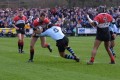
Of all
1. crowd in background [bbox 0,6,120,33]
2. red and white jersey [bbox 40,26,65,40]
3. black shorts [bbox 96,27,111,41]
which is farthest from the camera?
crowd in background [bbox 0,6,120,33]

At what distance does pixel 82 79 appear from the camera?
1262cm

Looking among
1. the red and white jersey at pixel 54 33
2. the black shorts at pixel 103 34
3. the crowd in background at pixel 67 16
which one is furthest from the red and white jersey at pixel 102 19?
the crowd in background at pixel 67 16

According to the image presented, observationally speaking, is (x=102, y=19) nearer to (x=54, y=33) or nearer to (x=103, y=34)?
(x=103, y=34)

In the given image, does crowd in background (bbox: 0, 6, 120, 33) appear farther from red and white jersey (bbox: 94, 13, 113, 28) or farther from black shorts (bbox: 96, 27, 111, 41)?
red and white jersey (bbox: 94, 13, 113, 28)

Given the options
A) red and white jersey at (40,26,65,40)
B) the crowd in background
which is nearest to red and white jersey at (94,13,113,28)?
red and white jersey at (40,26,65,40)

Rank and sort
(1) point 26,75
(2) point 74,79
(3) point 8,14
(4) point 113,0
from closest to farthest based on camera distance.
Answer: (2) point 74,79 < (1) point 26,75 < (3) point 8,14 < (4) point 113,0

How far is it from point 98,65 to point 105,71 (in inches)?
75.5

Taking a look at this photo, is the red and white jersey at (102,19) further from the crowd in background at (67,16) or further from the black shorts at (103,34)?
the crowd in background at (67,16)

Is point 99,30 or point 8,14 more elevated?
point 99,30

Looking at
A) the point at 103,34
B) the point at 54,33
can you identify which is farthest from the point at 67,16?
the point at 103,34

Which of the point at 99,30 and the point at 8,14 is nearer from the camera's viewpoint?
the point at 99,30

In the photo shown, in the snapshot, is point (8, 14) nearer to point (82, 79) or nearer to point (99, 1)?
point (99, 1)

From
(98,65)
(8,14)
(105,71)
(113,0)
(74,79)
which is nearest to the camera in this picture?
(74,79)

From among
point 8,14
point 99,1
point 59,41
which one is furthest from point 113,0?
point 59,41
